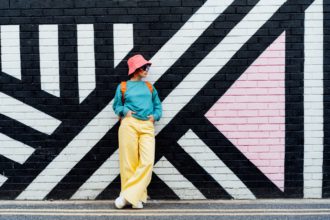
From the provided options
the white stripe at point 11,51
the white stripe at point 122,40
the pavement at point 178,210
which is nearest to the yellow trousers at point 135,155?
the pavement at point 178,210

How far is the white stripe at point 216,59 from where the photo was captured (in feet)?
18.9

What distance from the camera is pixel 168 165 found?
19.4 feet

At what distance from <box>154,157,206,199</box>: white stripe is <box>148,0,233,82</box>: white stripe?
3.70 ft

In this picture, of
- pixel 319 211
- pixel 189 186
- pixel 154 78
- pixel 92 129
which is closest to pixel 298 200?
pixel 319 211

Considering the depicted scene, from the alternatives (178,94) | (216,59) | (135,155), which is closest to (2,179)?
(135,155)

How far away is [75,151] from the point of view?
591 centimetres

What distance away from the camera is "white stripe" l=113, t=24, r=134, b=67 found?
18.9 feet

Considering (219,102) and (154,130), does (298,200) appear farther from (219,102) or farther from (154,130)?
(154,130)

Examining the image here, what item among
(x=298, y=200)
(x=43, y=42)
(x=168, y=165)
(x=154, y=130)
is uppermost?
(x=43, y=42)

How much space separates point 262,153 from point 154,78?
1708 millimetres

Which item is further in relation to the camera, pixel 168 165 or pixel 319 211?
pixel 168 165

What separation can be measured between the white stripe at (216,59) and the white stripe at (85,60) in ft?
3.30

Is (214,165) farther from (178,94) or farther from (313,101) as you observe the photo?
(313,101)

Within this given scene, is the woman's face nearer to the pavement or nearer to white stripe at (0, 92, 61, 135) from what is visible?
white stripe at (0, 92, 61, 135)
